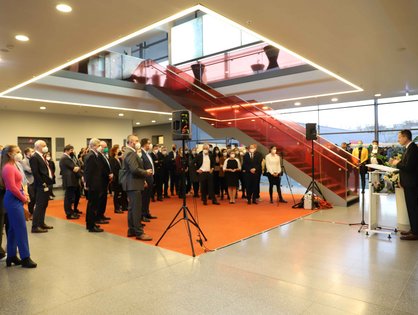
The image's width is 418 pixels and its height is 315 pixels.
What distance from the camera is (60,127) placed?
14.0 meters

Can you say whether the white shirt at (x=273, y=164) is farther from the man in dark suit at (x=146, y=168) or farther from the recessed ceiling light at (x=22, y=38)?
the recessed ceiling light at (x=22, y=38)

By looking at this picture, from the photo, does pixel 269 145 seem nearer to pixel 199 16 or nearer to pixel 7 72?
pixel 7 72

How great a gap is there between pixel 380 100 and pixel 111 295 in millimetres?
12738

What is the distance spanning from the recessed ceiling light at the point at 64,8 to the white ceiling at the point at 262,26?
71 millimetres

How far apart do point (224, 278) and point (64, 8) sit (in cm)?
405

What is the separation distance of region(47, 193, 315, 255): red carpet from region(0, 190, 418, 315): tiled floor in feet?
1.24

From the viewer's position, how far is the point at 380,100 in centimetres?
1252

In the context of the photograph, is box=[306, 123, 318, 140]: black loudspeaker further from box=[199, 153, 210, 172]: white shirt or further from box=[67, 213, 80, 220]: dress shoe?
box=[67, 213, 80, 220]: dress shoe

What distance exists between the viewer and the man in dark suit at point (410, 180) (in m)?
5.05

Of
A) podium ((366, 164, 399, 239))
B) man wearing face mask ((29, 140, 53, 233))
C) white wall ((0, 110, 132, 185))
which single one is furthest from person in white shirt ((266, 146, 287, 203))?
white wall ((0, 110, 132, 185))

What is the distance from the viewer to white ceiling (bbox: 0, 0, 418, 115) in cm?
424

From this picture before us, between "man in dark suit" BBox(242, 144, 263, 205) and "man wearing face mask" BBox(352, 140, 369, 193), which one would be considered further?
"man wearing face mask" BBox(352, 140, 369, 193)

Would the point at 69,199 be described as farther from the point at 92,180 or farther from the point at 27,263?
the point at 27,263

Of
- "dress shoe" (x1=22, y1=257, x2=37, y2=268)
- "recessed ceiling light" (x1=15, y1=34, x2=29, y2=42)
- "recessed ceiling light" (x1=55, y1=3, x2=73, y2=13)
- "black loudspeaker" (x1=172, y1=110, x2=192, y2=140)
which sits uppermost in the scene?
"recessed ceiling light" (x1=15, y1=34, x2=29, y2=42)
